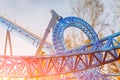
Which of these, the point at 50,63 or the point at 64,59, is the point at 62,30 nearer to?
the point at 50,63

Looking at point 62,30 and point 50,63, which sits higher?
point 62,30

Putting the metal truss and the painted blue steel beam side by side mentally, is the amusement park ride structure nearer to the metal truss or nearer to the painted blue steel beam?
the metal truss

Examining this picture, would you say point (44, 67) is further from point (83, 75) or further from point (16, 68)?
point (83, 75)

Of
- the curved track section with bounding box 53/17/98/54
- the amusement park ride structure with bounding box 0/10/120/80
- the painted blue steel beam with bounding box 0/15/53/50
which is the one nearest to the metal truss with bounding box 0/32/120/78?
the amusement park ride structure with bounding box 0/10/120/80

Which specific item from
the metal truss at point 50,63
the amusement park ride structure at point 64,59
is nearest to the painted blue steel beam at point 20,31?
the amusement park ride structure at point 64,59

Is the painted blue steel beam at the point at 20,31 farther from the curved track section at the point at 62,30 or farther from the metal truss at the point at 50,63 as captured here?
the metal truss at the point at 50,63

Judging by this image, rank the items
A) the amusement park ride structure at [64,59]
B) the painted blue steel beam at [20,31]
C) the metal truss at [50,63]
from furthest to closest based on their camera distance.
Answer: the painted blue steel beam at [20,31] → the metal truss at [50,63] → the amusement park ride structure at [64,59]

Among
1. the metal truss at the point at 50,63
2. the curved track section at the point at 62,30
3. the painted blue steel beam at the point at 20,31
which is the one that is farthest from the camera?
the painted blue steel beam at the point at 20,31

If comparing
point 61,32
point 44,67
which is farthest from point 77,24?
point 44,67

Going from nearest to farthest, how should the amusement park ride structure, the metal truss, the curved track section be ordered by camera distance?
the amusement park ride structure → the metal truss → the curved track section

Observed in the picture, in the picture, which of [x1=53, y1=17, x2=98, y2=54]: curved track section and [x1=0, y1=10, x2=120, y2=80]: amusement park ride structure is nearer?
[x1=0, y1=10, x2=120, y2=80]: amusement park ride structure

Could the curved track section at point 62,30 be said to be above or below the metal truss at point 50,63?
above

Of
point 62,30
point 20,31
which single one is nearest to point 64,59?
point 62,30

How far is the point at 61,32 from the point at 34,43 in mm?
Result: 6683
